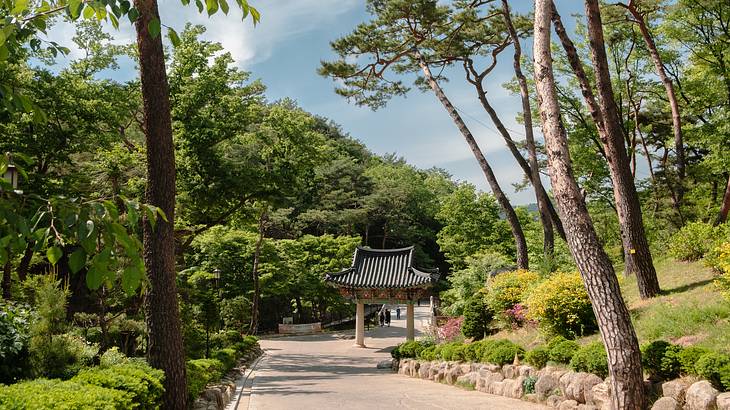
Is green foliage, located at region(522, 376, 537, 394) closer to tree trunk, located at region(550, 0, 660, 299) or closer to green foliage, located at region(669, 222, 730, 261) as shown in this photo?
tree trunk, located at region(550, 0, 660, 299)

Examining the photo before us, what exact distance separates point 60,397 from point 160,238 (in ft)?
9.68

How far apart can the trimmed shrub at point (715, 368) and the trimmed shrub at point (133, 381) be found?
5614 mm

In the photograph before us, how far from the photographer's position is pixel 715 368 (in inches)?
226

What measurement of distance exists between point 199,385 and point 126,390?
12.1 ft

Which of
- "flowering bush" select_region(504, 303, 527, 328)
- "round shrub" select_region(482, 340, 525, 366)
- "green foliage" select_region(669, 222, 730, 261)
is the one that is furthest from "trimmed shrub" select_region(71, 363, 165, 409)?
"green foliage" select_region(669, 222, 730, 261)

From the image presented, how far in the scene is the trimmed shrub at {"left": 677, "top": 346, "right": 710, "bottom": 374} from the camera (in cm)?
612

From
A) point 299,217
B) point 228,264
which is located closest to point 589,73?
point 228,264

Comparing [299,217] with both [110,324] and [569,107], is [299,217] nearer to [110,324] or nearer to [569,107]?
[569,107]

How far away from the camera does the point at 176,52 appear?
16.6 m

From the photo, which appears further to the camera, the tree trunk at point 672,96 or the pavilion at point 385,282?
the pavilion at point 385,282

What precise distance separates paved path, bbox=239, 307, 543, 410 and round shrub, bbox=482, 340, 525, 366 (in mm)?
695

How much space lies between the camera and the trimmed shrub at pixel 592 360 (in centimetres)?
736

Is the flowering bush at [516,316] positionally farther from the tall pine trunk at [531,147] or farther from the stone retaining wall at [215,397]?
the stone retaining wall at [215,397]

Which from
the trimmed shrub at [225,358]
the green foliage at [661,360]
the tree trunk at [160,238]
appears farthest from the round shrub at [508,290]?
the tree trunk at [160,238]
